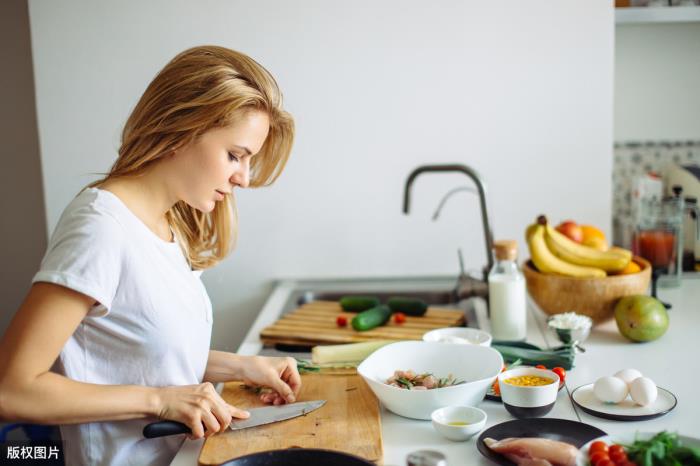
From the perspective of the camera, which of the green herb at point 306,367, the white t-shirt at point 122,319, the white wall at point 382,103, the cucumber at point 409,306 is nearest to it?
the white t-shirt at point 122,319

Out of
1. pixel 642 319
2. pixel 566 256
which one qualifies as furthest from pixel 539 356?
pixel 566 256

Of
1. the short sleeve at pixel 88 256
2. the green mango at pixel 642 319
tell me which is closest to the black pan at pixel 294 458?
the short sleeve at pixel 88 256

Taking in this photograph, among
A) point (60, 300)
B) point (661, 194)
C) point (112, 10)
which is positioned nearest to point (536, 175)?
point (661, 194)

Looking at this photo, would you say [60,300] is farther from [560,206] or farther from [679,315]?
[560,206]

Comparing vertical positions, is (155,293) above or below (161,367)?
above

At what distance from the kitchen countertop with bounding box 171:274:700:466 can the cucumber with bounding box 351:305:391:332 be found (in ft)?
0.83

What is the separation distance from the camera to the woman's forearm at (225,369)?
1.46 m

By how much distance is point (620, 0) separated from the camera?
241cm

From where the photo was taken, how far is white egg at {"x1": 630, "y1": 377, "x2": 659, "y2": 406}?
1.32 metres

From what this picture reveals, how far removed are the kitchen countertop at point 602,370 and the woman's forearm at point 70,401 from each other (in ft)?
0.37

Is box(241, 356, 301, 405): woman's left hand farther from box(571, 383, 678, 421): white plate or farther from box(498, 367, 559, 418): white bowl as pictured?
box(571, 383, 678, 421): white plate

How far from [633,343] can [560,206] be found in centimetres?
73

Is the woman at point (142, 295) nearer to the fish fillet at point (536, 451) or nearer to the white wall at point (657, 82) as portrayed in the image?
the fish fillet at point (536, 451)

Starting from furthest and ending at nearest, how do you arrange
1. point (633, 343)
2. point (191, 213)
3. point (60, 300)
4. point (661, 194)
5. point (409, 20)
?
1. point (661, 194)
2. point (409, 20)
3. point (633, 343)
4. point (191, 213)
5. point (60, 300)
